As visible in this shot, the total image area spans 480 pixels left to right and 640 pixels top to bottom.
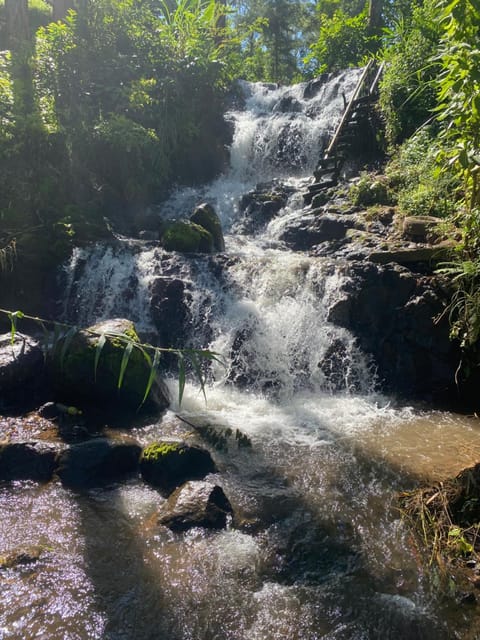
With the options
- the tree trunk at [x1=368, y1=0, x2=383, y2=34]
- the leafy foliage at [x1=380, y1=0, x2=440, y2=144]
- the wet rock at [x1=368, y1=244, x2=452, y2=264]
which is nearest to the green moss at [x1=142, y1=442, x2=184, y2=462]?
the wet rock at [x1=368, y1=244, x2=452, y2=264]

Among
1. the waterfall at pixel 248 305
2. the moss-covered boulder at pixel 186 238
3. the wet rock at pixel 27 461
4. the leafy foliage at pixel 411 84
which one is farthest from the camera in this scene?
the leafy foliage at pixel 411 84

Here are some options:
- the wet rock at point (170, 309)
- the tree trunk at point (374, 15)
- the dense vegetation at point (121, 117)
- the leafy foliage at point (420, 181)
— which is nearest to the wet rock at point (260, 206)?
the dense vegetation at point (121, 117)

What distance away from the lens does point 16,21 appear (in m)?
12.8

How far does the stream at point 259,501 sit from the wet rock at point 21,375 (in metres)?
1.79

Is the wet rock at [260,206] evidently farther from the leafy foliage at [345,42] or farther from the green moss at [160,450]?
the leafy foliage at [345,42]

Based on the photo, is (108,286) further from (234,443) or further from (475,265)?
(475,265)

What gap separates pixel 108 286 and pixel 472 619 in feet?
27.4

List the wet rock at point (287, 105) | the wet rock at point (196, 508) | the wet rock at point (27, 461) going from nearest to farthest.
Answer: the wet rock at point (196, 508), the wet rock at point (27, 461), the wet rock at point (287, 105)

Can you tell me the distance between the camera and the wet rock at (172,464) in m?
4.91

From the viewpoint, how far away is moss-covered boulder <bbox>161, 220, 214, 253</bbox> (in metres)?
10.4

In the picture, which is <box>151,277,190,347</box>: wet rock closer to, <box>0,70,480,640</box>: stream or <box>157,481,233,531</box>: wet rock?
<box>0,70,480,640</box>: stream

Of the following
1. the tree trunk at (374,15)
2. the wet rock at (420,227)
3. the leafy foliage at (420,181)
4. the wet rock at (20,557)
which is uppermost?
the tree trunk at (374,15)

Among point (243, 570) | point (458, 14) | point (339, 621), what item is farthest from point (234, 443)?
point (458, 14)

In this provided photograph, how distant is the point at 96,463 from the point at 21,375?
2.39 m
